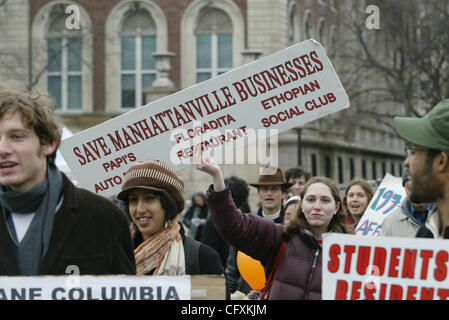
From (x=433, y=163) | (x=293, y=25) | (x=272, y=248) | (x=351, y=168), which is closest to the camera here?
(x=433, y=163)

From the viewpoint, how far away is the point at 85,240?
4.02 meters

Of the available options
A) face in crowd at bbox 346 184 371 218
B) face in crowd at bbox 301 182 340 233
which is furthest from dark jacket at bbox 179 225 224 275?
face in crowd at bbox 346 184 371 218

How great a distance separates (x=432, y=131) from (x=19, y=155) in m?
1.65

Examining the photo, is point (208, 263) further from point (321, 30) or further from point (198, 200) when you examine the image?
point (321, 30)

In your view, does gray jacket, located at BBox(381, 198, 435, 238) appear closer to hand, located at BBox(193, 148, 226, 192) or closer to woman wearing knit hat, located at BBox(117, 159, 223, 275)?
woman wearing knit hat, located at BBox(117, 159, 223, 275)

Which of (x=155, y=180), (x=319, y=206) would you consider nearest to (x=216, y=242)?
(x=319, y=206)

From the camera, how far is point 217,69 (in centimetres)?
3781

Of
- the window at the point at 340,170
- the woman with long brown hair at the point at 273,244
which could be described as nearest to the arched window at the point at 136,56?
the window at the point at 340,170

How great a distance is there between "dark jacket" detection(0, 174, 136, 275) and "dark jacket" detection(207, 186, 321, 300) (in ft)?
2.63

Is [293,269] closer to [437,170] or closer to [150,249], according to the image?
[150,249]

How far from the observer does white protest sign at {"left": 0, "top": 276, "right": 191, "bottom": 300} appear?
388 cm

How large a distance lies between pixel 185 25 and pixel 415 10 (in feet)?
42.1

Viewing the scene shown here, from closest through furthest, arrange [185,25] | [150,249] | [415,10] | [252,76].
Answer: [150,249], [252,76], [415,10], [185,25]

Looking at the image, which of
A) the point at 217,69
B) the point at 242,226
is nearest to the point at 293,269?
the point at 242,226
